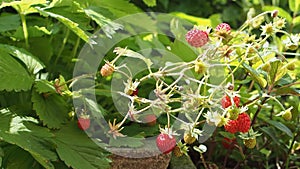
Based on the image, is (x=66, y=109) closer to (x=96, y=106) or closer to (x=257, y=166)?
(x=96, y=106)

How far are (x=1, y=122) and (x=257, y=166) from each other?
753mm

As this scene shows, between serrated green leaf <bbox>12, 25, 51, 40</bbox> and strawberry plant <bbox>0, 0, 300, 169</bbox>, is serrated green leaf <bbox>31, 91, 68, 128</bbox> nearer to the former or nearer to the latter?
strawberry plant <bbox>0, 0, 300, 169</bbox>

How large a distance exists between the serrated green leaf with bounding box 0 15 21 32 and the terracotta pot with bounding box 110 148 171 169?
1.23ft

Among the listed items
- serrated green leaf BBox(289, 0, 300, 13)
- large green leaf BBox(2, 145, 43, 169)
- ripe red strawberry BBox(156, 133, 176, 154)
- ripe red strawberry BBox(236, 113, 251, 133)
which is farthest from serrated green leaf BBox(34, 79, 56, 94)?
serrated green leaf BBox(289, 0, 300, 13)

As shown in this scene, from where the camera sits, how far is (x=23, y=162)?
3.54 ft

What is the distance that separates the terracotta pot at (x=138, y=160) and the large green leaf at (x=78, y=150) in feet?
0.18

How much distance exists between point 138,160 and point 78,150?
0.46 feet

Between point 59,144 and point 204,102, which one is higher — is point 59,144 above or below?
below

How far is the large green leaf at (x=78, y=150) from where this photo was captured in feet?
3.38

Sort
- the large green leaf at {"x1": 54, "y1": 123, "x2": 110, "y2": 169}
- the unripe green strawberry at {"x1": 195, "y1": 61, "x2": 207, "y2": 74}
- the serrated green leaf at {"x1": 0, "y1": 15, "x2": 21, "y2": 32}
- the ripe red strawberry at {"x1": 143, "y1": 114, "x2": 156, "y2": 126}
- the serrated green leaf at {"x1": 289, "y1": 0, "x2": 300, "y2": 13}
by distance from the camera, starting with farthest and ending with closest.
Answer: the serrated green leaf at {"x1": 289, "y1": 0, "x2": 300, "y2": 13}, the serrated green leaf at {"x1": 0, "y1": 15, "x2": 21, "y2": 32}, the ripe red strawberry at {"x1": 143, "y1": 114, "x2": 156, "y2": 126}, the large green leaf at {"x1": 54, "y1": 123, "x2": 110, "y2": 169}, the unripe green strawberry at {"x1": 195, "y1": 61, "x2": 207, "y2": 74}

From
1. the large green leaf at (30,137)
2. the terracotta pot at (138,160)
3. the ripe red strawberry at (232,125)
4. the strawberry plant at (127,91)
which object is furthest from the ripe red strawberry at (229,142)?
the large green leaf at (30,137)

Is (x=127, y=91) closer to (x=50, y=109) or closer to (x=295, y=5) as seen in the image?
(x=50, y=109)

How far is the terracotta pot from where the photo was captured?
1.12 meters

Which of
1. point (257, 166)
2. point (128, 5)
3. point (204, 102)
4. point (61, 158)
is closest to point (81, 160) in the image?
point (61, 158)
